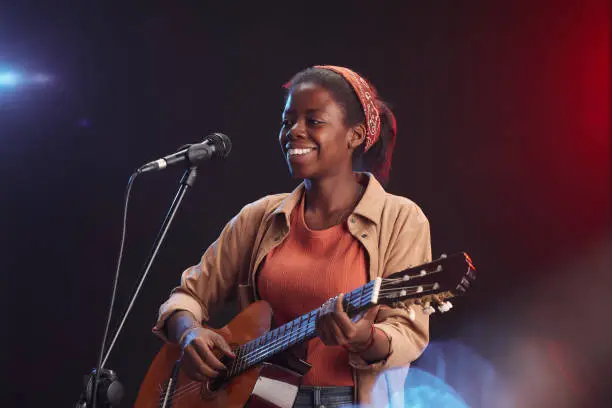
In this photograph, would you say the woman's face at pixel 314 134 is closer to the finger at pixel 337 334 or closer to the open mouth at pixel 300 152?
the open mouth at pixel 300 152

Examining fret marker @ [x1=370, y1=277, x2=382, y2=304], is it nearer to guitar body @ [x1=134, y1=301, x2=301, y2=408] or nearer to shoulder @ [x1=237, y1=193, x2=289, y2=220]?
guitar body @ [x1=134, y1=301, x2=301, y2=408]

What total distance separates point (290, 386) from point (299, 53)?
2024 millimetres

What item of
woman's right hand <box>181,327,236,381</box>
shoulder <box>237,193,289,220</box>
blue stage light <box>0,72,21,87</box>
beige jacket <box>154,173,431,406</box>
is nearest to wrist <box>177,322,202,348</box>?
woman's right hand <box>181,327,236,381</box>

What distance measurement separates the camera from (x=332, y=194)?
221 centimetres

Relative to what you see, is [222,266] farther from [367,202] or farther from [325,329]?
[325,329]

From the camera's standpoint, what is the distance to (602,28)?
3002 millimetres

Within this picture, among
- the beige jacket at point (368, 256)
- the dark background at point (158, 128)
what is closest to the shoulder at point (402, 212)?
the beige jacket at point (368, 256)

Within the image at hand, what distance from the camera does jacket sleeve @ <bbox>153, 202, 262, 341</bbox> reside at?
237 centimetres

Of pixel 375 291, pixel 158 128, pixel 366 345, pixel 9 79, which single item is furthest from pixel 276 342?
pixel 9 79

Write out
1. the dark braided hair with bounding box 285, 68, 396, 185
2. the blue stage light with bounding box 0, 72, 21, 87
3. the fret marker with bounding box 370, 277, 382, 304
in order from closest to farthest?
1. the fret marker with bounding box 370, 277, 382, 304
2. the dark braided hair with bounding box 285, 68, 396, 185
3. the blue stage light with bounding box 0, 72, 21, 87

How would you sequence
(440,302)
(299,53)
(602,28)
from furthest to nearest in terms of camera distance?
(299,53) < (602,28) < (440,302)

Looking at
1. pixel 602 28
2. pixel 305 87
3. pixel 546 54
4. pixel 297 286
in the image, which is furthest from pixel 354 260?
pixel 602 28

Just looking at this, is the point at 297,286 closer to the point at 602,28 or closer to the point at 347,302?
the point at 347,302

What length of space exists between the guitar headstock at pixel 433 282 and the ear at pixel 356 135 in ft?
2.08
